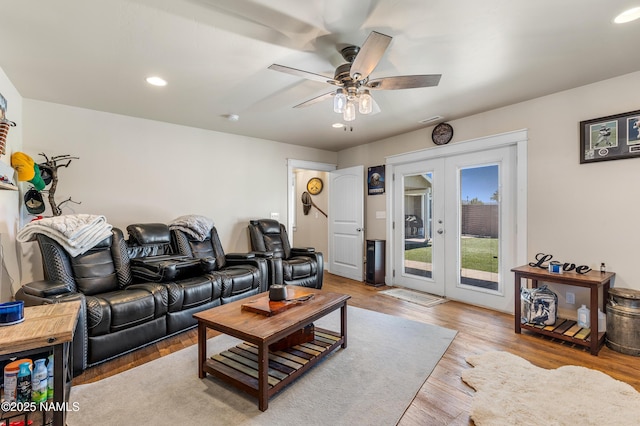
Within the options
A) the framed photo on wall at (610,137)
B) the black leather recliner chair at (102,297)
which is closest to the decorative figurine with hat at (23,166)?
the black leather recliner chair at (102,297)

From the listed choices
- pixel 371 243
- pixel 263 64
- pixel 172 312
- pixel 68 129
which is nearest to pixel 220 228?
pixel 172 312

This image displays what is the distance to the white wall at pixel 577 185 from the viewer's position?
2703 mm

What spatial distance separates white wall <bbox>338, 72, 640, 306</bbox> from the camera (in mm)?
2703

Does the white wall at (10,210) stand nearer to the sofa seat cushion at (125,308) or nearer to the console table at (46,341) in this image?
the sofa seat cushion at (125,308)

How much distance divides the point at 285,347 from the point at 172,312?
1247mm

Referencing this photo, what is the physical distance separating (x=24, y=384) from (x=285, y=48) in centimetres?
253

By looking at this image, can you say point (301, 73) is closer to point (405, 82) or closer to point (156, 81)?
point (405, 82)

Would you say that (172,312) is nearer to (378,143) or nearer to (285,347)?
(285,347)

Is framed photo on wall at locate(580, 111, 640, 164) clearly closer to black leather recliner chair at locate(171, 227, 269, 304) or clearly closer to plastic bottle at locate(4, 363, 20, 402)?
black leather recliner chair at locate(171, 227, 269, 304)

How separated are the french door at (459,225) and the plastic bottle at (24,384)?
4.25 meters

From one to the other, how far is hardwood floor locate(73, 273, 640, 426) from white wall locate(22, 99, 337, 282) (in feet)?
5.98

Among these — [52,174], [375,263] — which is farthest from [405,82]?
[52,174]

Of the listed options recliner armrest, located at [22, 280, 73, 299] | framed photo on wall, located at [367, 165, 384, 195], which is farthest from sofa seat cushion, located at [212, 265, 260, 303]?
framed photo on wall, located at [367, 165, 384, 195]

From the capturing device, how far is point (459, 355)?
246cm
